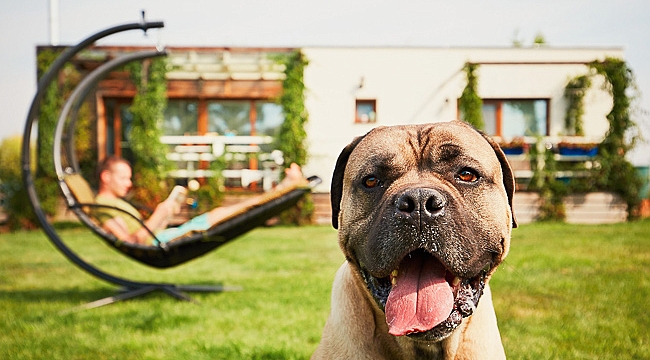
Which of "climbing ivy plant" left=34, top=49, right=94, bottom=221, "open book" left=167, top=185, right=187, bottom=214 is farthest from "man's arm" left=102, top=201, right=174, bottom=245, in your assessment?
"climbing ivy plant" left=34, top=49, right=94, bottom=221

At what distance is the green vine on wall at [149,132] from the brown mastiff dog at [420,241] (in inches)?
455

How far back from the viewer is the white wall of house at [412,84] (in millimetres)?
13844

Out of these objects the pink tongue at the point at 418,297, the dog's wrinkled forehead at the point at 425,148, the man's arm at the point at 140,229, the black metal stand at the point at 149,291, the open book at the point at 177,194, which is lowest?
the black metal stand at the point at 149,291

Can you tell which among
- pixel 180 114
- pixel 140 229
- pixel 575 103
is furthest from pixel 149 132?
pixel 575 103

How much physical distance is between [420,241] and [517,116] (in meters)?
13.7

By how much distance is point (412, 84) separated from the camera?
45.6 feet

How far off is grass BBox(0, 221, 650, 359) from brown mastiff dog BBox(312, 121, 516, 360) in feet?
2.67

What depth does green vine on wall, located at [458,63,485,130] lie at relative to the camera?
13625mm

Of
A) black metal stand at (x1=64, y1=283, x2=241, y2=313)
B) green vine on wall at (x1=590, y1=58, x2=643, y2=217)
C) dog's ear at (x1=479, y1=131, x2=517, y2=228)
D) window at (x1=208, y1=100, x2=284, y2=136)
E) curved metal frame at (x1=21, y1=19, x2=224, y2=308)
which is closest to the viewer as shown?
dog's ear at (x1=479, y1=131, x2=517, y2=228)

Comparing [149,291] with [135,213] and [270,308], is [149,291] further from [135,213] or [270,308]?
[270,308]

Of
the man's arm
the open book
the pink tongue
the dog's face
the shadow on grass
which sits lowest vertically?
the shadow on grass

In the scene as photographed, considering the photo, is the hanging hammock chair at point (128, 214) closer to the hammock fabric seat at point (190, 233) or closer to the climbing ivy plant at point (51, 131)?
the hammock fabric seat at point (190, 233)

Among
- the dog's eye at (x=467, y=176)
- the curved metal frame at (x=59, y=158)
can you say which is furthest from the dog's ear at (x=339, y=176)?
the curved metal frame at (x=59, y=158)

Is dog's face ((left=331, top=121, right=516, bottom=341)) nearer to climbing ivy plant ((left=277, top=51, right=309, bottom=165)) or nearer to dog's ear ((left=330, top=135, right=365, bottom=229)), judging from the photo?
dog's ear ((left=330, top=135, right=365, bottom=229))
